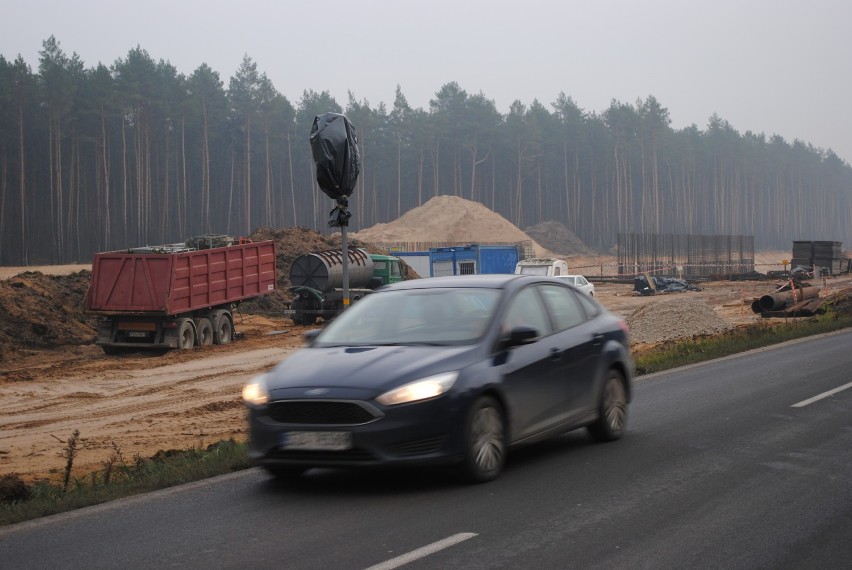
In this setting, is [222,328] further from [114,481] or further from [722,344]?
[114,481]

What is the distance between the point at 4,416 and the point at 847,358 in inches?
553

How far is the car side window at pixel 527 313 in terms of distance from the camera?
8.70 metres

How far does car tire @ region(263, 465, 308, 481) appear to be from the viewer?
316 inches

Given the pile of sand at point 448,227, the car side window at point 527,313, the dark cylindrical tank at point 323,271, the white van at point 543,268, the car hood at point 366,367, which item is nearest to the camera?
the car hood at point 366,367

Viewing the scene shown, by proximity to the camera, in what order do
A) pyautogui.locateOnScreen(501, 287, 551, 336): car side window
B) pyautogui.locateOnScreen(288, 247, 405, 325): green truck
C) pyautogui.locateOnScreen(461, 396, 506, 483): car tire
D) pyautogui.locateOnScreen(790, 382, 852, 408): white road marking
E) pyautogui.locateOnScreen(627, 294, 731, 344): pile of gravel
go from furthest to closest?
1. pyautogui.locateOnScreen(288, 247, 405, 325): green truck
2. pyautogui.locateOnScreen(627, 294, 731, 344): pile of gravel
3. pyautogui.locateOnScreen(790, 382, 852, 408): white road marking
4. pyautogui.locateOnScreen(501, 287, 551, 336): car side window
5. pyautogui.locateOnScreen(461, 396, 506, 483): car tire

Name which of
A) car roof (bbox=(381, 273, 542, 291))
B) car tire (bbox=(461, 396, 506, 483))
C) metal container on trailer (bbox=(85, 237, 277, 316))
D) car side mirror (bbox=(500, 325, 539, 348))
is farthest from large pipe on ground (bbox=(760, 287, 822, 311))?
car tire (bbox=(461, 396, 506, 483))

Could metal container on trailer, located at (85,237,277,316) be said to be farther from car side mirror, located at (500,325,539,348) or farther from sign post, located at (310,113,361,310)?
car side mirror, located at (500,325,539,348)

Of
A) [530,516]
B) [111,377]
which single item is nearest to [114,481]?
[530,516]

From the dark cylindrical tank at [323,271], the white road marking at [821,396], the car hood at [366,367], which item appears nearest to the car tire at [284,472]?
the car hood at [366,367]

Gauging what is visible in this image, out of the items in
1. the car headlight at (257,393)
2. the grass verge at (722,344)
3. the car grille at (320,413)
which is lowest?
the grass verge at (722,344)

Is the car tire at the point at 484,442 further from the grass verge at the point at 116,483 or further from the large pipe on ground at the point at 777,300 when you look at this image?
the large pipe on ground at the point at 777,300

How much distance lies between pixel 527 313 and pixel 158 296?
725 inches

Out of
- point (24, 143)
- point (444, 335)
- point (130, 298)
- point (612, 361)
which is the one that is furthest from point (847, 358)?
point (24, 143)

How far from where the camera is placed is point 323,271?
3353 centimetres
